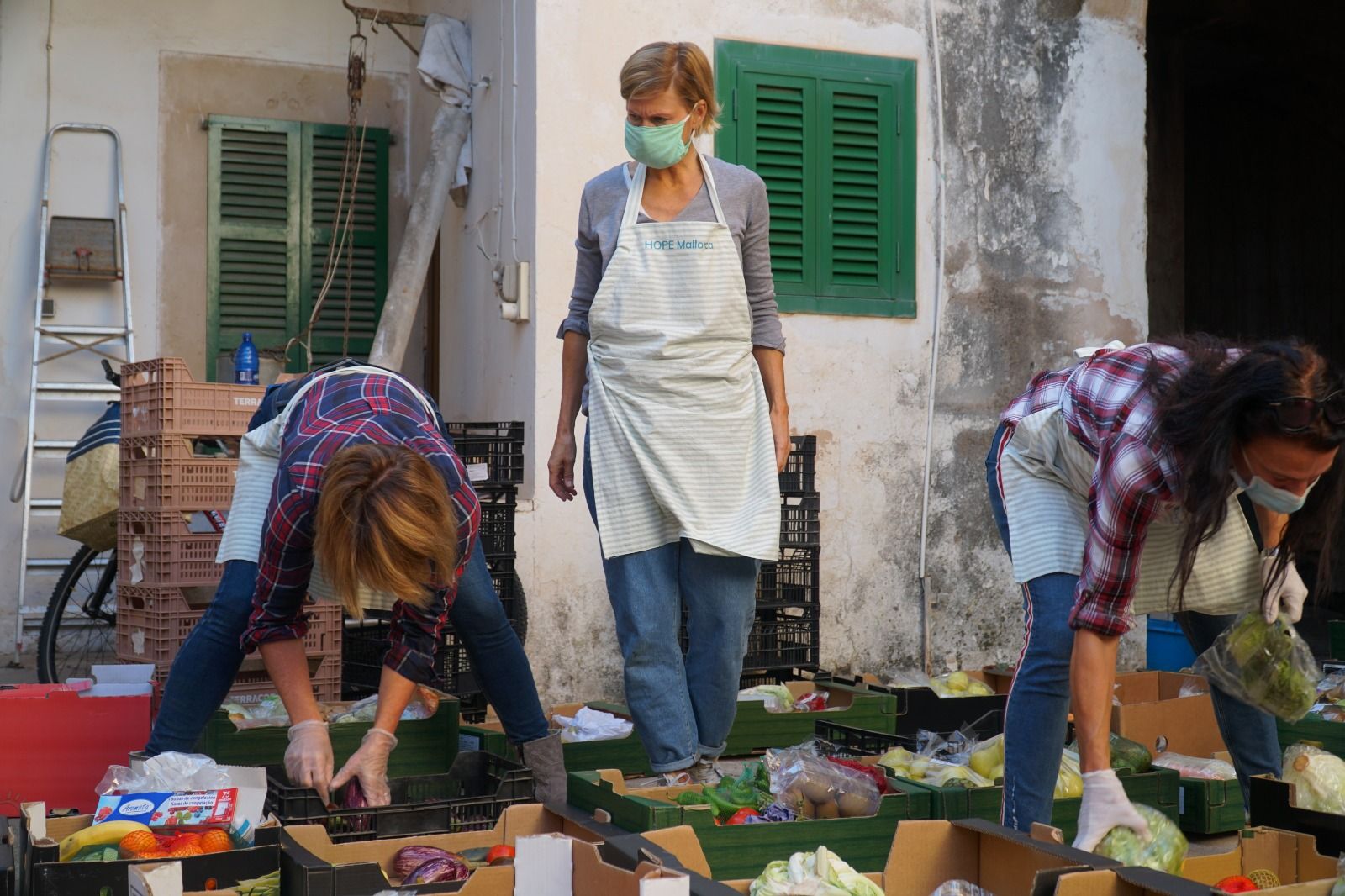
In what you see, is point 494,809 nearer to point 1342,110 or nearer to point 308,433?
point 308,433

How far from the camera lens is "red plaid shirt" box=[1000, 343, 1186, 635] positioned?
2766mm

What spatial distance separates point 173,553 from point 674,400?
206cm

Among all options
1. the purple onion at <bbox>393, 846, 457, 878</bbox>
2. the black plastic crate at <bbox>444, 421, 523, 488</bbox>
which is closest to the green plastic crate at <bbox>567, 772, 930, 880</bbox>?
the purple onion at <bbox>393, 846, 457, 878</bbox>

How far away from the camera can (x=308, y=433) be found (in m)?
3.22

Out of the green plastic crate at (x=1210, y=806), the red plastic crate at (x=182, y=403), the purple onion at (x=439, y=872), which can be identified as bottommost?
the green plastic crate at (x=1210, y=806)

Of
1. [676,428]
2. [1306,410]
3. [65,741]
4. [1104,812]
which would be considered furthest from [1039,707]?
[65,741]

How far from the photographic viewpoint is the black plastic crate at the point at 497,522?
5391 mm

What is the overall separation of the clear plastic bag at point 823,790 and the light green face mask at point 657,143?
1598 mm

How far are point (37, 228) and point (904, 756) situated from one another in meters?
5.41

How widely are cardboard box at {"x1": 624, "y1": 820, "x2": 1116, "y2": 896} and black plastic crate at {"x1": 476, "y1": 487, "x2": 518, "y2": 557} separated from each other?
2600 mm

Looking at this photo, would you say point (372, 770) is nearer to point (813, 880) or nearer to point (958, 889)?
point (813, 880)

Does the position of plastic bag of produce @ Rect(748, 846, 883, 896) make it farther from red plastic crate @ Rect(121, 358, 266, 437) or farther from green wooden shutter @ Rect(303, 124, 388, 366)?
green wooden shutter @ Rect(303, 124, 388, 366)

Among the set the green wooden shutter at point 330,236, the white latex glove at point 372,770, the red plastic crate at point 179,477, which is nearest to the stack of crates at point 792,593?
the red plastic crate at point 179,477

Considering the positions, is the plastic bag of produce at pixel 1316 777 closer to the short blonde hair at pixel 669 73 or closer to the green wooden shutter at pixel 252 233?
the short blonde hair at pixel 669 73
